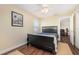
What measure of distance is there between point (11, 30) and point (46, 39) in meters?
0.98

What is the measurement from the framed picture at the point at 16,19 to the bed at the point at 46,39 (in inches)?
13.6

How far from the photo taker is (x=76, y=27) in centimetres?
210

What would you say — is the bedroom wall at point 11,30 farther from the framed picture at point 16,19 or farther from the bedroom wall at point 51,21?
the bedroom wall at point 51,21

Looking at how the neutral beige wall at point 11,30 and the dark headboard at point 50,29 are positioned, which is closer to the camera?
the neutral beige wall at point 11,30

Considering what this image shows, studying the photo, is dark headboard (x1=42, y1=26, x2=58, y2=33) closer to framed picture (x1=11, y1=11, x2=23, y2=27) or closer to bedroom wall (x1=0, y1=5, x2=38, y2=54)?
bedroom wall (x1=0, y1=5, x2=38, y2=54)

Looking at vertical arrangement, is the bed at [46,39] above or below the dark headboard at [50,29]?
below

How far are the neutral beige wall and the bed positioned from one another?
18cm

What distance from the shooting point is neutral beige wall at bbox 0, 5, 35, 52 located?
1.52 metres

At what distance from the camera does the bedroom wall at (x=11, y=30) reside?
1517mm

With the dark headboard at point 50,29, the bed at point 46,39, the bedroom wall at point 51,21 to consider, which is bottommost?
the bed at point 46,39

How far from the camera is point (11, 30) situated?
1.63m

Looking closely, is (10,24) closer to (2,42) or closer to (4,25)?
(4,25)

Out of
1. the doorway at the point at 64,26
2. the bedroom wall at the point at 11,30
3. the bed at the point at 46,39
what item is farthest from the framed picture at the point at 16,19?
the doorway at the point at 64,26
